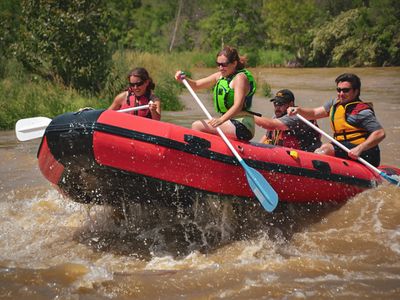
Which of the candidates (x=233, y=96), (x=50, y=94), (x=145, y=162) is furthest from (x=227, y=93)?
(x=50, y=94)

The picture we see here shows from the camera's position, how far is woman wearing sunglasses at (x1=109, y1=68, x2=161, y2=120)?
4.71 meters

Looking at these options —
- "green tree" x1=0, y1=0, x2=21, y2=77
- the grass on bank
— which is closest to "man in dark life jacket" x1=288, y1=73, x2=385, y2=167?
the grass on bank

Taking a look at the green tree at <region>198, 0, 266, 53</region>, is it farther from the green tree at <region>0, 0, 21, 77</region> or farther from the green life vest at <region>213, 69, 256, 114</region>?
the green life vest at <region>213, 69, 256, 114</region>

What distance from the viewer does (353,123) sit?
5.00 m

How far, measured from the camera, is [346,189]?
15.8 feet

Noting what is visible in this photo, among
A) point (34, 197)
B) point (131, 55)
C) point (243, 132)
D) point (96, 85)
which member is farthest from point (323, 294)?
point (131, 55)

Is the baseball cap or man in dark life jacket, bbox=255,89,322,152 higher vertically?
the baseball cap

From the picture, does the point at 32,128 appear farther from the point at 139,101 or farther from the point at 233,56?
the point at 233,56

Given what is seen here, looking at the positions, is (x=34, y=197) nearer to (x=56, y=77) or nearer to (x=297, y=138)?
(x=297, y=138)

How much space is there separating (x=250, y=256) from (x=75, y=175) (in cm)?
133

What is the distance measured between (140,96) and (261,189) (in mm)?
1415

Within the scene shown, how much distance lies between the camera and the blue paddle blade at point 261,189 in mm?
3984

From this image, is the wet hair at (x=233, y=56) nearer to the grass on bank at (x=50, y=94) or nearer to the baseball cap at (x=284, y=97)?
the baseball cap at (x=284, y=97)

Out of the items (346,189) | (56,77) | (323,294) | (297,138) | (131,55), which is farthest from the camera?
(131,55)
